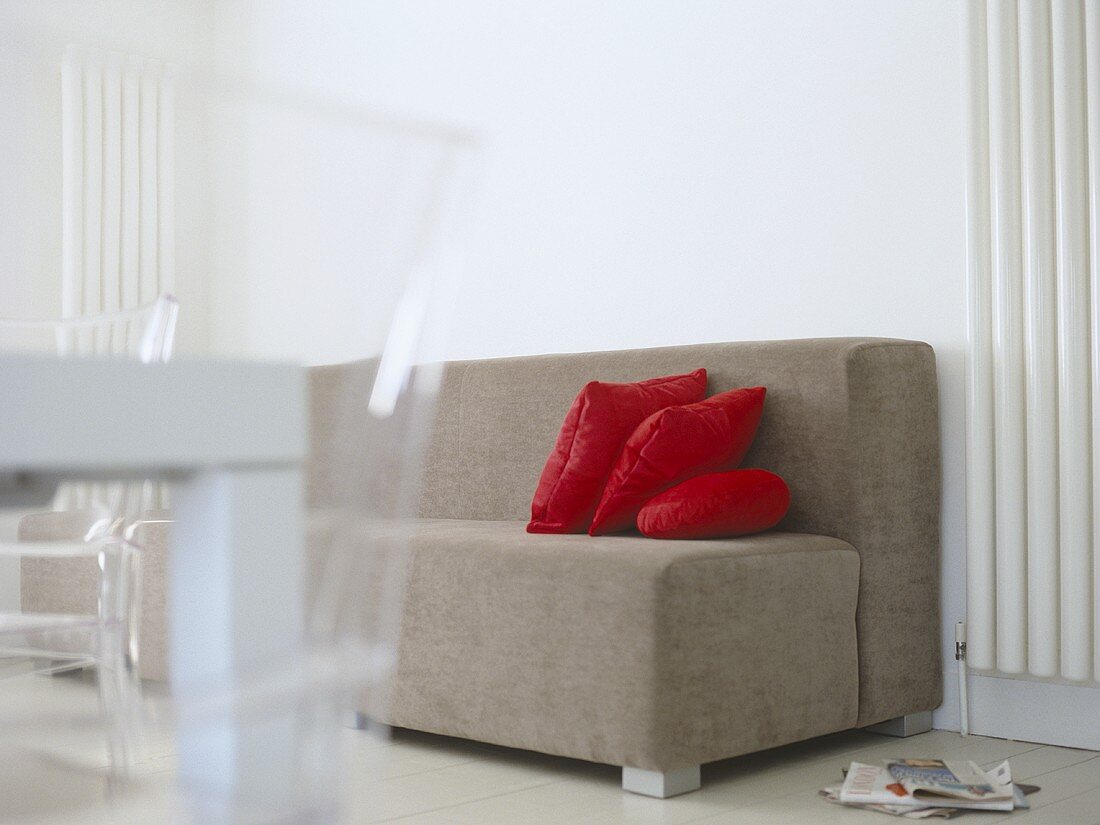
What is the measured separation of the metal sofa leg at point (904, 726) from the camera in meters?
2.88

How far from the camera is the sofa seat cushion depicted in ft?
7.49

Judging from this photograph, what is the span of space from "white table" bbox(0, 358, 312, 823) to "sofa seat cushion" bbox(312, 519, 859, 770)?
1.52 metres

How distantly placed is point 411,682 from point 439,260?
1.94 m

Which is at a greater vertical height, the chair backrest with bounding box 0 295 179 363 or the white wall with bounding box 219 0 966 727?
the white wall with bounding box 219 0 966 727

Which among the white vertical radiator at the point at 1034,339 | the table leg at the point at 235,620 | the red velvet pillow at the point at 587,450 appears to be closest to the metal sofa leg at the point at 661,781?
the red velvet pillow at the point at 587,450

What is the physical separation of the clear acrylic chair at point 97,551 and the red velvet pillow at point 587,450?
5.36 ft

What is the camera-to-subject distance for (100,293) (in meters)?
4.86

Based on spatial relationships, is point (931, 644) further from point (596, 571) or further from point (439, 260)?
point (439, 260)

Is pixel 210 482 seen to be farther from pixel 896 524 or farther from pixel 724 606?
pixel 896 524

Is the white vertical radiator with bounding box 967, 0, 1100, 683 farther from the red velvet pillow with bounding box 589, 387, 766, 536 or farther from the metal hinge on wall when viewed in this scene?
the red velvet pillow with bounding box 589, 387, 766, 536

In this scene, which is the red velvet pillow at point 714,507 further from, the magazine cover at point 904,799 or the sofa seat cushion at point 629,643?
the magazine cover at point 904,799

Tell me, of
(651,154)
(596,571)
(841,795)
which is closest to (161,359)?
(596,571)

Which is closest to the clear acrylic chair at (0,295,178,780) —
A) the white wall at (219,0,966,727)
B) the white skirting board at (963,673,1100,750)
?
the white wall at (219,0,966,727)

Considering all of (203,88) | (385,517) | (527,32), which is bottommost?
(385,517)
